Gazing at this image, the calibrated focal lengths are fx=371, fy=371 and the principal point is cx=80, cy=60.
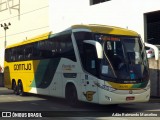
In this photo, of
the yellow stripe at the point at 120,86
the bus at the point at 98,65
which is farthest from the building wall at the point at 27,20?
the yellow stripe at the point at 120,86

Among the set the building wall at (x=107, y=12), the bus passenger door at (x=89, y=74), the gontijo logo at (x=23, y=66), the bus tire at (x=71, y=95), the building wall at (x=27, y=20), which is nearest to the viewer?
the bus passenger door at (x=89, y=74)

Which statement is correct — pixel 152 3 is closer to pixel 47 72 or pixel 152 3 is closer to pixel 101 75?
pixel 47 72

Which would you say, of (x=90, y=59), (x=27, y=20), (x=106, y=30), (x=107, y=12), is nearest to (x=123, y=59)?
(x=90, y=59)

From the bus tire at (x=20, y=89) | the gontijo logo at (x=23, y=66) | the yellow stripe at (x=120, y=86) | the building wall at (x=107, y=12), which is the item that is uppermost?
the building wall at (x=107, y=12)

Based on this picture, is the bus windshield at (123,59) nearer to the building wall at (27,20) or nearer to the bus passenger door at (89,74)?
the bus passenger door at (89,74)

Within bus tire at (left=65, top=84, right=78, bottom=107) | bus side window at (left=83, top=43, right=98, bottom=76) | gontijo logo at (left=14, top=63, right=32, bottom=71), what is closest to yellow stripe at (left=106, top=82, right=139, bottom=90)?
bus side window at (left=83, top=43, right=98, bottom=76)

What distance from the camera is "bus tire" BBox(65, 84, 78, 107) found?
1631cm

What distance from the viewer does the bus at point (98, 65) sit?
1439 cm

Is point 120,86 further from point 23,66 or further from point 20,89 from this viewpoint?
point 20,89

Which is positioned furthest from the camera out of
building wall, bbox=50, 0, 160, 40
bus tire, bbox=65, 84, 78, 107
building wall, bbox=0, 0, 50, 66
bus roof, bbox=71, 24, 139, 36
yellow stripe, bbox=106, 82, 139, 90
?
building wall, bbox=0, 0, 50, 66

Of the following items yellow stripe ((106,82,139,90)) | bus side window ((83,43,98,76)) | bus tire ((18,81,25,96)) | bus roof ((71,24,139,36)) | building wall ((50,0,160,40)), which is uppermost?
building wall ((50,0,160,40))

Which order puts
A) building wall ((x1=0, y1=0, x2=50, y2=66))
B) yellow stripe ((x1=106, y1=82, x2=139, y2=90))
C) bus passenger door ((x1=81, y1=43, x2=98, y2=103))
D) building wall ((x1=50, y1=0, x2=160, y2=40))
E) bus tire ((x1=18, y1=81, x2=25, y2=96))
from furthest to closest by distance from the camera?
building wall ((x1=0, y1=0, x2=50, y2=66)), building wall ((x1=50, y1=0, x2=160, y2=40)), bus tire ((x1=18, y1=81, x2=25, y2=96)), bus passenger door ((x1=81, y1=43, x2=98, y2=103)), yellow stripe ((x1=106, y1=82, x2=139, y2=90))

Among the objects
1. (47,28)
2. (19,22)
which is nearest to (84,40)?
(47,28)

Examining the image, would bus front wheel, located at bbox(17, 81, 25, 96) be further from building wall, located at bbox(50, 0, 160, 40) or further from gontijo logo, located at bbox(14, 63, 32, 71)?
building wall, located at bbox(50, 0, 160, 40)
